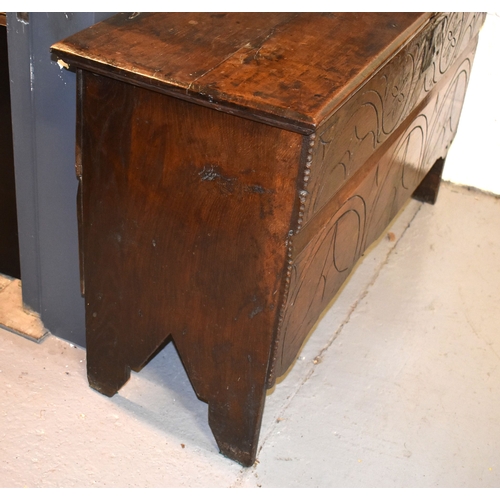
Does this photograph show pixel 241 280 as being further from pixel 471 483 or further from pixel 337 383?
pixel 471 483

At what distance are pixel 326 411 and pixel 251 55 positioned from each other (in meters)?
1.01

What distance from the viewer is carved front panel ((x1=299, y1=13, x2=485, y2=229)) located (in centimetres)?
145

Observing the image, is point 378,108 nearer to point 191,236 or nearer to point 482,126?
point 191,236

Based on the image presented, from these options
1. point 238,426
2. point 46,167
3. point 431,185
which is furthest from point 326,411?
point 431,185

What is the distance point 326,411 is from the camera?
2033mm

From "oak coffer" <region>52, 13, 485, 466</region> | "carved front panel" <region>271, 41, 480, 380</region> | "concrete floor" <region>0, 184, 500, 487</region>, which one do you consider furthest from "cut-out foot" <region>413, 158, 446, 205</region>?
"oak coffer" <region>52, 13, 485, 466</region>

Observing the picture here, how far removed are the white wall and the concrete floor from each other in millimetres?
678

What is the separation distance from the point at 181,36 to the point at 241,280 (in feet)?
1.74

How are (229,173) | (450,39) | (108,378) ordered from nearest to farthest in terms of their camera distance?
(229,173), (108,378), (450,39)

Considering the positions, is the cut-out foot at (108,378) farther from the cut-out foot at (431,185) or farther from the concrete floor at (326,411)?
the cut-out foot at (431,185)

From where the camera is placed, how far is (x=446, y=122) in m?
2.52

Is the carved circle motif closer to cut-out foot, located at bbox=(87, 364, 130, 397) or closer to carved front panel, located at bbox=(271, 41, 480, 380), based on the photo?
carved front panel, located at bbox=(271, 41, 480, 380)
